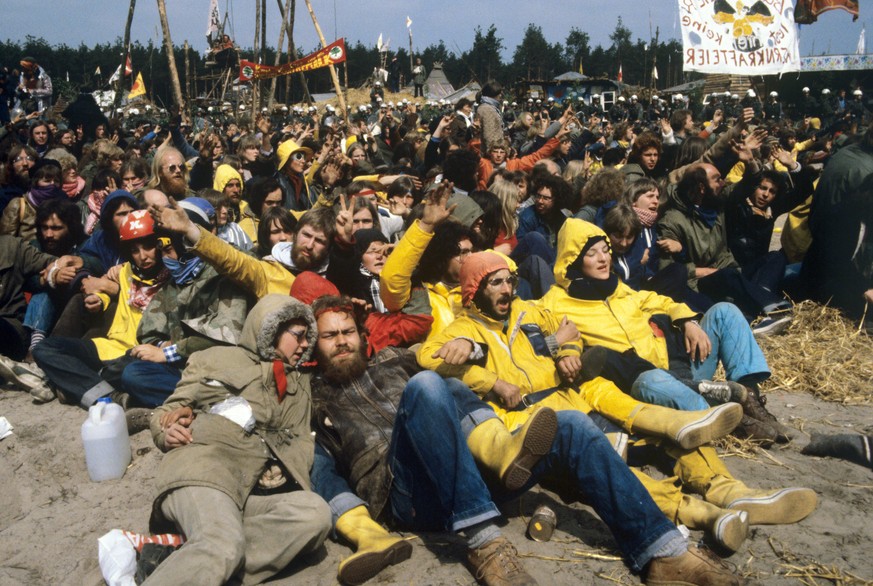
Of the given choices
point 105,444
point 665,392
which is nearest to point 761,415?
point 665,392

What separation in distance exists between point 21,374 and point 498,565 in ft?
15.3

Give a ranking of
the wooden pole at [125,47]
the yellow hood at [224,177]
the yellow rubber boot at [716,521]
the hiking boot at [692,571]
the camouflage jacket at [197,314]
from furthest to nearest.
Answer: the wooden pole at [125,47]
the yellow hood at [224,177]
the camouflage jacket at [197,314]
the yellow rubber boot at [716,521]
the hiking boot at [692,571]

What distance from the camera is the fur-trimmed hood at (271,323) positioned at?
414 centimetres

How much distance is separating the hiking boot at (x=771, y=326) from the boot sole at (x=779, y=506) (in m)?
3.09

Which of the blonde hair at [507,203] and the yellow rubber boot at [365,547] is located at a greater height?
the blonde hair at [507,203]

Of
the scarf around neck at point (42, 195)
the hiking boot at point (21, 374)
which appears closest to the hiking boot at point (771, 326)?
the hiking boot at point (21, 374)

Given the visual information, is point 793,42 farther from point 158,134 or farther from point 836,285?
point 158,134

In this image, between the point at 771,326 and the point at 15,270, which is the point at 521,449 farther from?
the point at 15,270

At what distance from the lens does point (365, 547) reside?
346 cm

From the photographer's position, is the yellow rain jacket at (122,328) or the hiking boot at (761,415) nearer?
the hiking boot at (761,415)

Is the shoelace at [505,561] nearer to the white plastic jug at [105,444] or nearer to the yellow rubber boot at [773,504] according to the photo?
the yellow rubber boot at [773,504]

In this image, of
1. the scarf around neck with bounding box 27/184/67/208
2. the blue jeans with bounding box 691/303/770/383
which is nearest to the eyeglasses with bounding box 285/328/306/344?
the blue jeans with bounding box 691/303/770/383

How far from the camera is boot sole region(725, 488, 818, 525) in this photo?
371 cm

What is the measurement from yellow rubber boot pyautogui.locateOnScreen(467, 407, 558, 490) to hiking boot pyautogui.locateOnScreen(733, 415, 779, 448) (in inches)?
79.9
